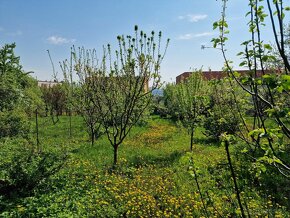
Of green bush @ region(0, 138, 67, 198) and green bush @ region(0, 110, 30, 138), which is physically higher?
green bush @ region(0, 110, 30, 138)

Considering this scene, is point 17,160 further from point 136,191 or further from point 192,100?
point 192,100

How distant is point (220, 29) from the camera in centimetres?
269

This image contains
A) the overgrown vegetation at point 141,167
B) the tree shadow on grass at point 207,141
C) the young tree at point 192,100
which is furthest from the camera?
the tree shadow on grass at point 207,141

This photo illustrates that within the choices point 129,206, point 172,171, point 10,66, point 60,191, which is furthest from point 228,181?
point 10,66

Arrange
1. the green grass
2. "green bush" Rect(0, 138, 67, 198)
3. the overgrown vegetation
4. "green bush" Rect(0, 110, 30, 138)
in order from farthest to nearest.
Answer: "green bush" Rect(0, 110, 30, 138) < "green bush" Rect(0, 138, 67, 198) < the green grass < the overgrown vegetation

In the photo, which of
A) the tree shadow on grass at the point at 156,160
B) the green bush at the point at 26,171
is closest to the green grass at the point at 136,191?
the tree shadow on grass at the point at 156,160

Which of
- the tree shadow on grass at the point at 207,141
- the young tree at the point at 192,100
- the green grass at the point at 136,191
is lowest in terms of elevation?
the green grass at the point at 136,191

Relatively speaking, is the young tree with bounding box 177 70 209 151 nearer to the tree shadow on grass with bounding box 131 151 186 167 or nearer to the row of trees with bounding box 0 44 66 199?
the tree shadow on grass with bounding box 131 151 186 167

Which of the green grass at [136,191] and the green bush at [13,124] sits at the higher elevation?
the green bush at [13,124]

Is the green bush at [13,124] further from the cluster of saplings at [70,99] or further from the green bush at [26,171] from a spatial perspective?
the green bush at [26,171]

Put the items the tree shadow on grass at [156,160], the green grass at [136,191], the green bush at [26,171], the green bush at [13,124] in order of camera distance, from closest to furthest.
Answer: the green grass at [136,191] → the green bush at [26,171] → the tree shadow on grass at [156,160] → the green bush at [13,124]

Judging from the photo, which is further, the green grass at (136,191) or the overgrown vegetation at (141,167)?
the green grass at (136,191)


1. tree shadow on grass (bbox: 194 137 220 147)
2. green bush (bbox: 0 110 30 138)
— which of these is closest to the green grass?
tree shadow on grass (bbox: 194 137 220 147)

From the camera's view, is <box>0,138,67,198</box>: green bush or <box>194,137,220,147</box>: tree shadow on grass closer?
<box>0,138,67,198</box>: green bush
